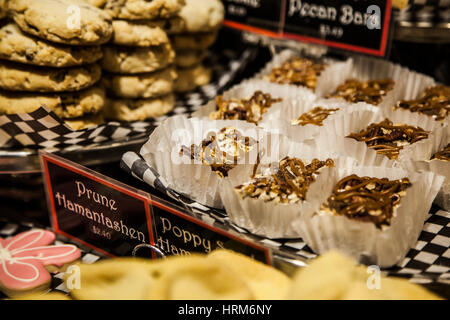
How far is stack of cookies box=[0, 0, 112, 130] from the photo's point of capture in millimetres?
2299

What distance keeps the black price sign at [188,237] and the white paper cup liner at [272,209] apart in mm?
279

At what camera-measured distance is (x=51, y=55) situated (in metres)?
2.32

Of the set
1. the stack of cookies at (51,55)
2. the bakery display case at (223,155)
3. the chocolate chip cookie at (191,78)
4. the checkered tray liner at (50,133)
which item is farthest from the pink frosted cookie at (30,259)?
the chocolate chip cookie at (191,78)

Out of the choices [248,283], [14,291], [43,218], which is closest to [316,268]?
[248,283]

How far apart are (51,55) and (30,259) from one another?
1010mm

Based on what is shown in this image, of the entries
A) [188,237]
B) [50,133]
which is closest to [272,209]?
[188,237]

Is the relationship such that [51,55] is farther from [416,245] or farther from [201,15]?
[416,245]

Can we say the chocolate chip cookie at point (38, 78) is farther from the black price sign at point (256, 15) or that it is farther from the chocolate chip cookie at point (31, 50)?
the black price sign at point (256, 15)

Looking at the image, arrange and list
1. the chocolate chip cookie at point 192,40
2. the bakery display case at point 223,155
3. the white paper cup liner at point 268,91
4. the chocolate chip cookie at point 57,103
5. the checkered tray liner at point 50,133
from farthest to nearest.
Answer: the chocolate chip cookie at point 192,40 < the white paper cup liner at point 268,91 < the chocolate chip cookie at point 57,103 < the checkered tray liner at point 50,133 < the bakery display case at point 223,155

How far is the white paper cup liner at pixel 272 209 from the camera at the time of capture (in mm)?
1811

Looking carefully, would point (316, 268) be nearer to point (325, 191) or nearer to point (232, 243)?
point (232, 243)

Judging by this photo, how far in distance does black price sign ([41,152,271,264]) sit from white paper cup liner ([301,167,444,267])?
0.33m

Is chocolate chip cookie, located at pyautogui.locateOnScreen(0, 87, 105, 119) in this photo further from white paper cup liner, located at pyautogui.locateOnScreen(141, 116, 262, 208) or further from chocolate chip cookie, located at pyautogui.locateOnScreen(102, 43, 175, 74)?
white paper cup liner, located at pyautogui.locateOnScreen(141, 116, 262, 208)

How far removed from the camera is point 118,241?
2.02 metres
